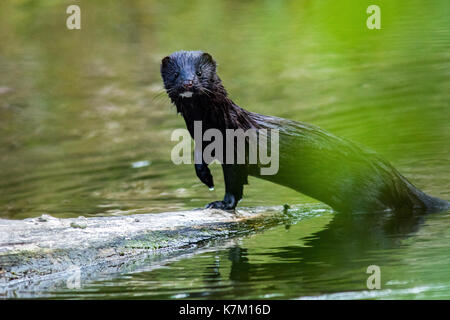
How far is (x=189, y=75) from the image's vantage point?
19.9 ft

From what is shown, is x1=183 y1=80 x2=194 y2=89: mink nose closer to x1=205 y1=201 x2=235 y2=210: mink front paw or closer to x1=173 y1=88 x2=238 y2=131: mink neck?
x1=173 y1=88 x2=238 y2=131: mink neck

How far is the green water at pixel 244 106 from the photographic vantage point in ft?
15.8

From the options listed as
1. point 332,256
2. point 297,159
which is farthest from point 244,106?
point 332,256

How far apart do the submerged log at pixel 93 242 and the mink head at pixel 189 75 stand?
87 cm

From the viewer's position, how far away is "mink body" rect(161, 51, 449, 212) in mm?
6172

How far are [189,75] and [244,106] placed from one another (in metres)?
6.36

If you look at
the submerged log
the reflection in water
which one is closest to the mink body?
the reflection in water

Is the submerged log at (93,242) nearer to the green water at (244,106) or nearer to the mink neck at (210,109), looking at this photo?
the green water at (244,106)

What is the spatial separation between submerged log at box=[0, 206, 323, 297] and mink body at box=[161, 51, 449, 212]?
343 mm

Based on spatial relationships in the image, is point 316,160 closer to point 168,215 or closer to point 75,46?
point 168,215

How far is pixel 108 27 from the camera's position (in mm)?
16031

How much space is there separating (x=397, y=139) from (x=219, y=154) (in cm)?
391

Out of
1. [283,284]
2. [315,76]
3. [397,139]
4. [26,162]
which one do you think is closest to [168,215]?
[283,284]

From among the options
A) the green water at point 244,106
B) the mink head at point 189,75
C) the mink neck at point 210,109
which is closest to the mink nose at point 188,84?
the mink head at point 189,75
